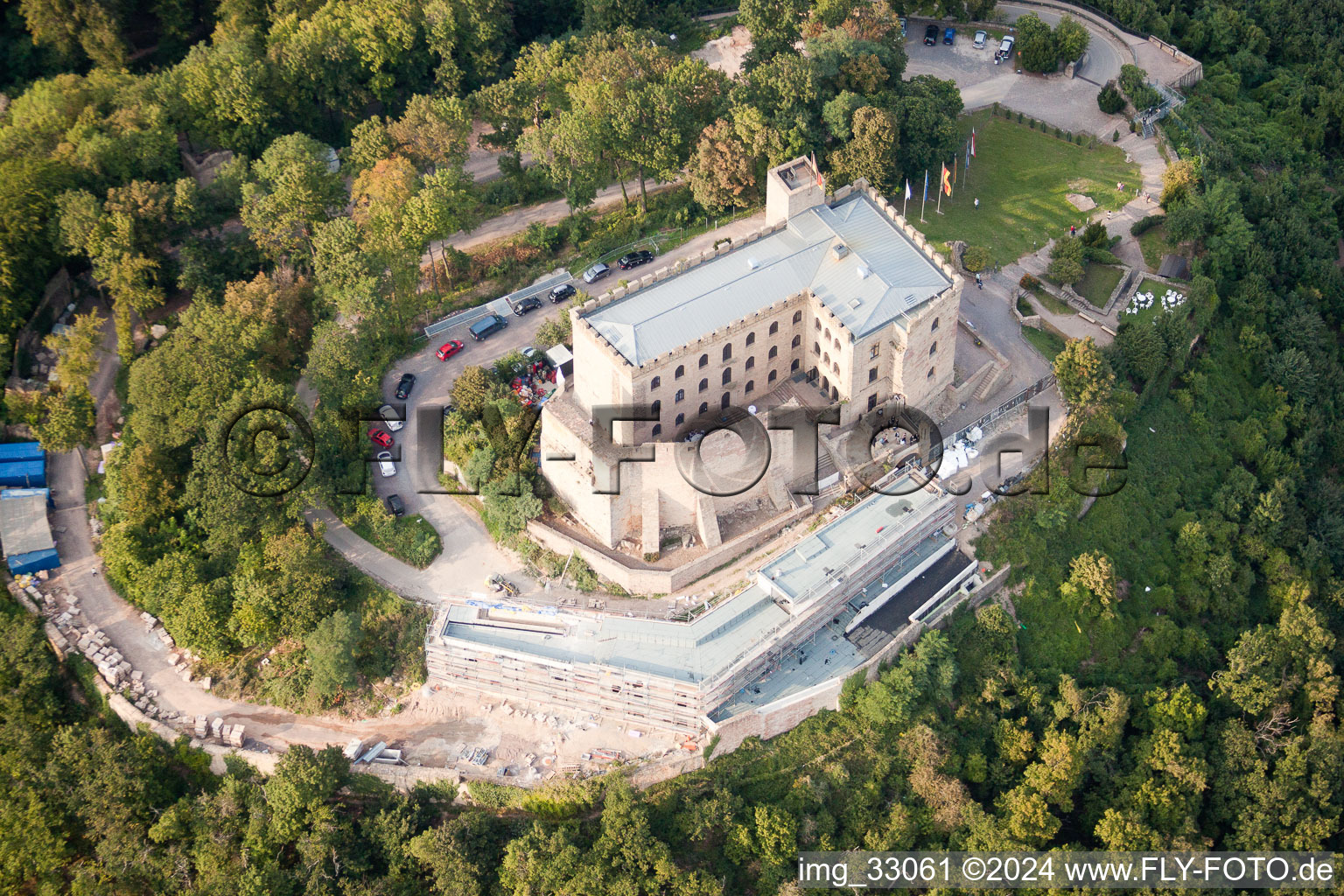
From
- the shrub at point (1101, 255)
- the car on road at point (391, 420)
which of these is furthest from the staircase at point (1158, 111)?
the car on road at point (391, 420)

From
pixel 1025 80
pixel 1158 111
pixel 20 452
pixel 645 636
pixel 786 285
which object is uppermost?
pixel 1025 80

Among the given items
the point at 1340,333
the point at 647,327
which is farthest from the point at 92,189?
the point at 1340,333

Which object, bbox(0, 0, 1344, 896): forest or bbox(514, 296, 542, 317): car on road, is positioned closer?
bbox(0, 0, 1344, 896): forest

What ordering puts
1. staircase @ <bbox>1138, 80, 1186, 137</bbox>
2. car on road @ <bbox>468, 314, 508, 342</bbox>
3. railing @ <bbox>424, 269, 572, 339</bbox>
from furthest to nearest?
staircase @ <bbox>1138, 80, 1186, 137</bbox> < railing @ <bbox>424, 269, 572, 339</bbox> < car on road @ <bbox>468, 314, 508, 342</bbox>

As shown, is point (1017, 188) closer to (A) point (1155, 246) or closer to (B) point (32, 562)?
(A) point (1155, 246)

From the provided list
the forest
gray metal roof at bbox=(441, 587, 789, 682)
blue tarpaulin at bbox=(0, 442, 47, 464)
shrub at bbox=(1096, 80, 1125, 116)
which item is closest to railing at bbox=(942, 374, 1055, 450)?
the forest

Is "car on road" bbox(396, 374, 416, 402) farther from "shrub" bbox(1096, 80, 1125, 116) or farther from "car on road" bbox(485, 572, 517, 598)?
"shrub" bbox(1096, 80, 1125, 116)

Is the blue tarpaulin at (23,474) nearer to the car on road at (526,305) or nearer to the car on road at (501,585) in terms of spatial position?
the car on road at (501,585)

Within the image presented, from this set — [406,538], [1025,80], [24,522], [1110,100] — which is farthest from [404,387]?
[1110,100]
